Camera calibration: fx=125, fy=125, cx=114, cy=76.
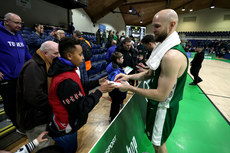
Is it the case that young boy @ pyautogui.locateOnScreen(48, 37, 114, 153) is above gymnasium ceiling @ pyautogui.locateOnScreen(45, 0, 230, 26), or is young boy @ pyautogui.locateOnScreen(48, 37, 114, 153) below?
below

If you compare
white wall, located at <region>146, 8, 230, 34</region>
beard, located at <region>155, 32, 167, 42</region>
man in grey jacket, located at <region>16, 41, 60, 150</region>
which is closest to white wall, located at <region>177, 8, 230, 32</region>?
white wall, located at <region>146, 8, 230, 34</region>

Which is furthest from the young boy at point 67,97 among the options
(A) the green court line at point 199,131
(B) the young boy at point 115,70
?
(A) the green court line at point 199,131

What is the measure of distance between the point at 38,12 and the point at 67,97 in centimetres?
823

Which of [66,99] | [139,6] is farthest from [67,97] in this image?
[139,6]

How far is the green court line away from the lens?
2154 mm

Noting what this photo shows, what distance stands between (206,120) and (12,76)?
164 inches

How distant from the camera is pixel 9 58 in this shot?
2072mm

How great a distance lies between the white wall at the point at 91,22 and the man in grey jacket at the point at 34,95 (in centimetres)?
1059

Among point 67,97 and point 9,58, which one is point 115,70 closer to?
point 67,97

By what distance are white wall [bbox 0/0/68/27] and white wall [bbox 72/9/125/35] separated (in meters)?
2.02

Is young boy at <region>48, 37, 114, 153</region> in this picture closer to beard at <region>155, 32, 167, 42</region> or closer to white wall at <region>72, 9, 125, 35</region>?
beard at <region>155, 32, 167, 42</region>

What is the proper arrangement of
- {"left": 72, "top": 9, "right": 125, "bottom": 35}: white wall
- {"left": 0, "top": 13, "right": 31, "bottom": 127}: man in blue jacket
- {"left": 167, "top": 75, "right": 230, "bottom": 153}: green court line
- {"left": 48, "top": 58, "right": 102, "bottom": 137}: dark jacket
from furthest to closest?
1. {"left": 72, "top": 9, "right": 125, "bottom": 35}: white wall
2. {"left": 167, "top": 75, "right": 230, "bottom": 153}: green court line
3. {"left": 0, "top": 13, "right": 31, "bottom": 127}: man in blue jacket
4. {"left": 48, "top": 58, "right": 102, "bottom": 137}: dark jacket

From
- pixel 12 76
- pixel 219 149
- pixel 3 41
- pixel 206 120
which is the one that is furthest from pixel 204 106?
pixel 3 41

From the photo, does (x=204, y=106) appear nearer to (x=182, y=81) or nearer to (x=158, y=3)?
(x=182, y=81)
